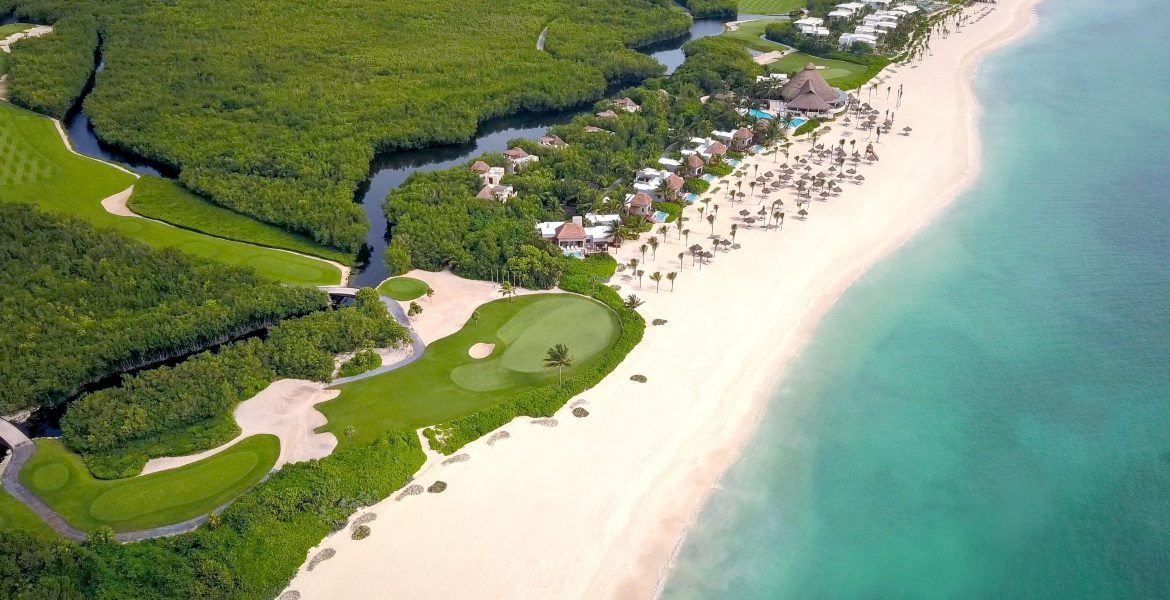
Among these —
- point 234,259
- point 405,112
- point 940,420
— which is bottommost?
point 940,420

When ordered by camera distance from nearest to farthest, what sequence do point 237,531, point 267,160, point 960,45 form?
point 237,531 < point 267,160 < point 960,45

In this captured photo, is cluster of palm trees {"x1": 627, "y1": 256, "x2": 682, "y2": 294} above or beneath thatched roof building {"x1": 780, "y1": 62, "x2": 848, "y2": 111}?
beneath

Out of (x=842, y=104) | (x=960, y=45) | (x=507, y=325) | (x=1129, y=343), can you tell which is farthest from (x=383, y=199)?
(x=960, y=45)

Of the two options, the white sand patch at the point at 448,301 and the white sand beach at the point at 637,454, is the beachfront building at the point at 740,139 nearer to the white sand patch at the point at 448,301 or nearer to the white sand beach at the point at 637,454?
the white sand beach at the point at 637,454

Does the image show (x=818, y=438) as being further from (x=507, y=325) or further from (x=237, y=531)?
(x=237, y=531)

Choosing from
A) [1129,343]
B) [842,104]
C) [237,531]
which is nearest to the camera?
[237,531]

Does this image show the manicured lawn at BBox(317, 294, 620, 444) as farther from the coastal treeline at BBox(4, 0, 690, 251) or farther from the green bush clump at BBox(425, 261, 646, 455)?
the coastal treeline at BBox(4, 0, 690, 251)

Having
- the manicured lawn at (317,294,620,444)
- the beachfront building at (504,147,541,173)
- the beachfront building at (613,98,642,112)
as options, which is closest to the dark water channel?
the beachfront building at (613,98,642,112)
